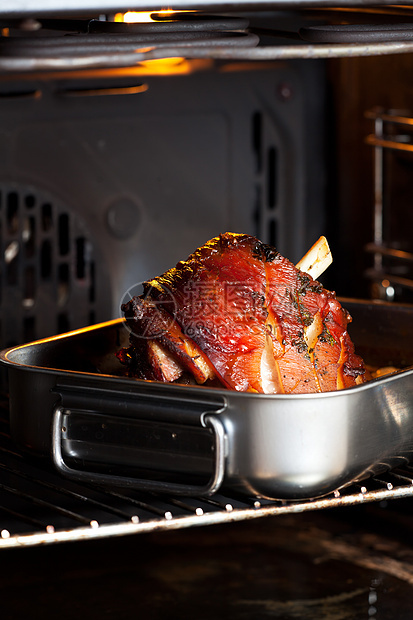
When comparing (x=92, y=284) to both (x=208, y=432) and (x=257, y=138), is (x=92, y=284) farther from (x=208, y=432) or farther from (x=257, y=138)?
(x=208, y=432)

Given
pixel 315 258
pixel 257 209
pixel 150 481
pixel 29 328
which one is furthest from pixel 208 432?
pixel 257 209

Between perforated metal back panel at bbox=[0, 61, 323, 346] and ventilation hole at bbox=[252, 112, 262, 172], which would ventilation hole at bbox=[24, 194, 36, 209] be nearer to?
perforated metal back panel at bbox=[0, 61, 323, 346]

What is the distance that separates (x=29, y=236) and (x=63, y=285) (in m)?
0.11

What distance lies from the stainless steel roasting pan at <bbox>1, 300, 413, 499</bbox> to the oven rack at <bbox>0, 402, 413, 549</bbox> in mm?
24

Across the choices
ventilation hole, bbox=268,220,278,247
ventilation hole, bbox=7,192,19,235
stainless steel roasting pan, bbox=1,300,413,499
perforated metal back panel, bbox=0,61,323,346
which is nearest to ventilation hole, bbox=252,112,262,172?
perforated metal back panel, bbox=0,61,323,346

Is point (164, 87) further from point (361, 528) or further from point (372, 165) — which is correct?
point (361, 528)

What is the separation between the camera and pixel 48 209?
1.56 metres

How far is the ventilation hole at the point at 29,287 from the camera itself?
1564 millimetres

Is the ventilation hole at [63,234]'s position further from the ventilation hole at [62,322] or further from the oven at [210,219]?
the ventilation hole at [62,322]

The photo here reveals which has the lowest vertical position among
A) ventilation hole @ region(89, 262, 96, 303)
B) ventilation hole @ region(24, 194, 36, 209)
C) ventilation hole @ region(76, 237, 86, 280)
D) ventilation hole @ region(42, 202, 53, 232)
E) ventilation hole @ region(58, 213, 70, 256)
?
ventilation hole @ region(89, 262, 96, 303)

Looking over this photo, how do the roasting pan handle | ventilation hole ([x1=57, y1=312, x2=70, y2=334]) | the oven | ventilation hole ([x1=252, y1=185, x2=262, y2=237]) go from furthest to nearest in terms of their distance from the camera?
1. ventilation hole ([x1=252, y1=185, x2=262, y2=237])
2. ventilation hole ([x1=57, y1=312, x2=70, y2=334])
3. the oven
4. the roasting pan handle

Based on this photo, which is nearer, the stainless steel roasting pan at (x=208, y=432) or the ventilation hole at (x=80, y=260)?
the stainless steel roasting pan at (x=208, y=432)

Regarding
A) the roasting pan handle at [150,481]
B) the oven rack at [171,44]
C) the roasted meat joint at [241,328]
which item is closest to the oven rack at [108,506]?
the roasting pan handle at [150,481]

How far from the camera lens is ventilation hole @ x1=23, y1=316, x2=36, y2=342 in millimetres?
1576
